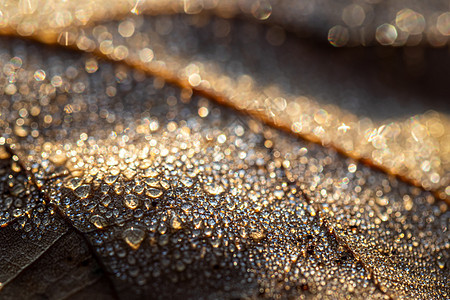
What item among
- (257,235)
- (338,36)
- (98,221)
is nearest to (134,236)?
(98,221)

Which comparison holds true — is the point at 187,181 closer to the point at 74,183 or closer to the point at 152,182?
the point at 152,182

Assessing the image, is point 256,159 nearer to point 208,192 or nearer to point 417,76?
point 208,192

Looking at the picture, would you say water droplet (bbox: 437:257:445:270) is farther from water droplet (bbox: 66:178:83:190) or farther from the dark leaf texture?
water droplet (bbox: 66:178:83:190)

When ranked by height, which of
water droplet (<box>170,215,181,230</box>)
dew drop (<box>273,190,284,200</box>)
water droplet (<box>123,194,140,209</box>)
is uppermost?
dew drop (<box>273,190,284,200</box>)

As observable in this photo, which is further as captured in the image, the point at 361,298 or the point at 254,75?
the point at 254,75

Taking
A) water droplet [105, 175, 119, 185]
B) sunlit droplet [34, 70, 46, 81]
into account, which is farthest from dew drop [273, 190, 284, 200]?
sunlit droplet [34, 70, 46, 81]

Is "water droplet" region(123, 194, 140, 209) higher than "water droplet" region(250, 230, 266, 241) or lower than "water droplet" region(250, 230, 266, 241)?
lower

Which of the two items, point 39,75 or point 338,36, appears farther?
point 338,36

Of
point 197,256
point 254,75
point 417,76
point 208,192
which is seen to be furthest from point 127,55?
point 417,76
